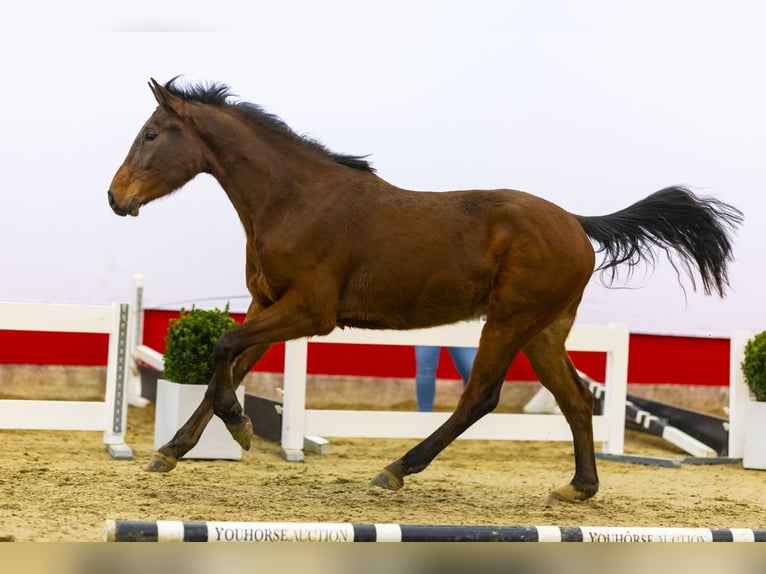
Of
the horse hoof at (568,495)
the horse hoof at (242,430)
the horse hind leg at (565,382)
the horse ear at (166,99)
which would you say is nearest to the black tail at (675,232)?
the horse hind leg at (565,382)

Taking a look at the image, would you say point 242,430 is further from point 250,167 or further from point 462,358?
point 462,358

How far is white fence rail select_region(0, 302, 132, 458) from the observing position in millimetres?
5441

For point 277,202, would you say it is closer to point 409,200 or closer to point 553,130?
point 409,200

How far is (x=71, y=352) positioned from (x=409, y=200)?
3.67 meters

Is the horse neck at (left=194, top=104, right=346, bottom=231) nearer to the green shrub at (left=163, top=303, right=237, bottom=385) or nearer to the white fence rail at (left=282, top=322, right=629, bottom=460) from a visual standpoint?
the green shrub at (left=163, top=303, right=237, bottom=385)

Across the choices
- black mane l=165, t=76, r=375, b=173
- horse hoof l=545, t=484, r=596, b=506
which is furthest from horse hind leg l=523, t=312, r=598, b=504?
black mane l=165, t=76, r=375, b=173

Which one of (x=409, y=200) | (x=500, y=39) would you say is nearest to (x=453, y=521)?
(x=409, y=200)

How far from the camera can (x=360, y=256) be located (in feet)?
14.3

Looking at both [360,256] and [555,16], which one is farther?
[555,16]

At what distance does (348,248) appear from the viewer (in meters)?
4.34

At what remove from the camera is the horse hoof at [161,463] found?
4.25 meters

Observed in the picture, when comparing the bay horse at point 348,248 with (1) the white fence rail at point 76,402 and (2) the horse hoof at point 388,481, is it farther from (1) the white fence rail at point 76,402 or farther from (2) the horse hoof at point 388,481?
(1) the white fence rail at point 76,402

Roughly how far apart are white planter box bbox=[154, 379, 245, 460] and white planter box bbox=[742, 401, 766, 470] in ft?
10.4

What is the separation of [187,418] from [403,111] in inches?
126
